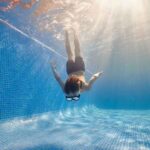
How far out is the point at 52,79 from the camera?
16312 mm

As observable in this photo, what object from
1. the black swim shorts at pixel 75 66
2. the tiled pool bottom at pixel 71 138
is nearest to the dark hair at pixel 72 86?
the black swim shorts at pixel 75 66

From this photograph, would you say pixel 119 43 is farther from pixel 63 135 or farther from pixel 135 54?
pixel 63 135

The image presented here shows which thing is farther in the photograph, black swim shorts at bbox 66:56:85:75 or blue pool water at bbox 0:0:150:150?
blue pool water at bbox 0:0:150:150

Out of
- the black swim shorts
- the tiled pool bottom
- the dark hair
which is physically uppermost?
the black swim shorts

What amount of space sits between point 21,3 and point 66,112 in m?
8.15

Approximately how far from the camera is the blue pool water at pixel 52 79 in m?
8.30

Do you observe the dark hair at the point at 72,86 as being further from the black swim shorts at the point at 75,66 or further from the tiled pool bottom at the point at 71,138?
the tiled pool bottom at the point at 71,138

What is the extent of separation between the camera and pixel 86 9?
13.4 m

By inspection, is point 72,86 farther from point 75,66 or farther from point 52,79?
point 52,79

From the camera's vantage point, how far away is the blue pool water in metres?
8.30

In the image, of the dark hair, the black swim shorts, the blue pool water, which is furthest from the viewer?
the blue pool water

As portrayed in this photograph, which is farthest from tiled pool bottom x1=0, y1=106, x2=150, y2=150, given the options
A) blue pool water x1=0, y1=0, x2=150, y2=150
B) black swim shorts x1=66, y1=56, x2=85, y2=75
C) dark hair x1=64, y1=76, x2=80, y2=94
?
black swim shorts x1=66, y1=56, x2=85, y2=75

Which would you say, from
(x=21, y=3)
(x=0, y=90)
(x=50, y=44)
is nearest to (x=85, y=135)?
(x=0, y=90)

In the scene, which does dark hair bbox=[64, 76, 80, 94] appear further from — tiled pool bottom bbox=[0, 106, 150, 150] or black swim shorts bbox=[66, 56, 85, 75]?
tiled pool bottom bbox=[0, 106, 150, 150]
